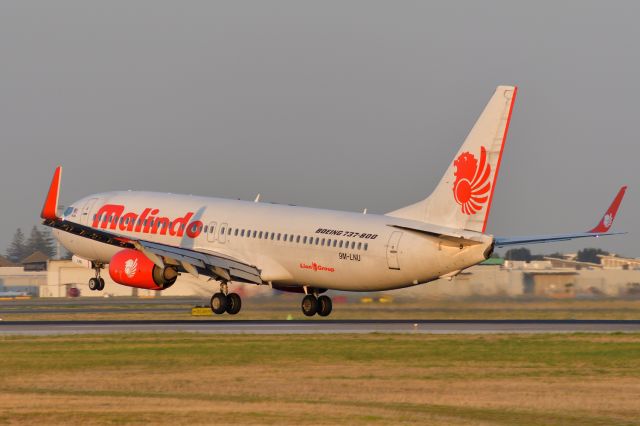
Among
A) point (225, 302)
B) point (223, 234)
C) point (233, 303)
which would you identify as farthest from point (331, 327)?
point (223, 234)

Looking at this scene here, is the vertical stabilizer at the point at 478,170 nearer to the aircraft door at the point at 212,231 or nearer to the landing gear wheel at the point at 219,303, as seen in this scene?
the landing gear wheel at the point at 219,303

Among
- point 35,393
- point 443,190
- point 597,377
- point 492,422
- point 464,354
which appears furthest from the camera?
point 443,190

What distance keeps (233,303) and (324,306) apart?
4.39 meters

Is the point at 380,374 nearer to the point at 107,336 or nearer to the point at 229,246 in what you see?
the point at 107,336

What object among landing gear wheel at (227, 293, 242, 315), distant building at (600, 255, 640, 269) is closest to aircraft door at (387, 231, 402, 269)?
landing gear wheel at (227, 293, 242, 315)

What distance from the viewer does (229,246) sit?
62.4 meters

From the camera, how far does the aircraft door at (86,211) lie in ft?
A: 222

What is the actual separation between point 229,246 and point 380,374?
27.2 meters

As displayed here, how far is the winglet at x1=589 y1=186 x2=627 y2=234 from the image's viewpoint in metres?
58.5

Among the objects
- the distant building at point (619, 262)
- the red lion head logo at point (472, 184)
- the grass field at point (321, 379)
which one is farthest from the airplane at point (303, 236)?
the distant building at point (619, 262)

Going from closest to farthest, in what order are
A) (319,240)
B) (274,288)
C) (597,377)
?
(597,377) < (319,240) < (274,288)

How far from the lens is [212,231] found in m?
63.0

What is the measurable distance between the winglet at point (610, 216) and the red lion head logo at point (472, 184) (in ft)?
26.5

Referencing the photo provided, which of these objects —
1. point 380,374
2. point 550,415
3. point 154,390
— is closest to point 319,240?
point 380,374
